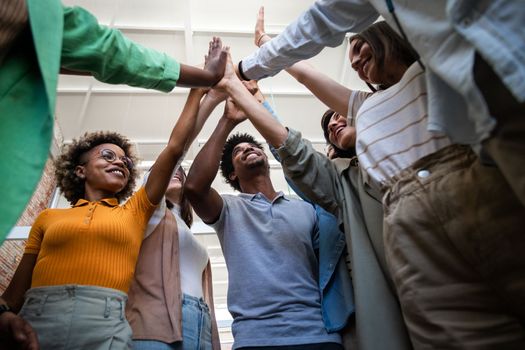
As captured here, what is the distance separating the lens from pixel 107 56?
0.89 metres

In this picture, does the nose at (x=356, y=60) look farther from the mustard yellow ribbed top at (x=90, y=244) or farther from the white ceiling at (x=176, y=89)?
the white ceiling at (x=176, y=89)

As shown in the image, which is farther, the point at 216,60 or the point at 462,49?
the point at 216,60

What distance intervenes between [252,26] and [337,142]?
332cm

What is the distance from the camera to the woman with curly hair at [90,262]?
1.11 meters

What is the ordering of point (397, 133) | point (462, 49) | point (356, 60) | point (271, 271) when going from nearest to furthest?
point (462, 49), point (397, 133), point (356, 60), point (271, 271)

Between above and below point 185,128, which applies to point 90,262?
below

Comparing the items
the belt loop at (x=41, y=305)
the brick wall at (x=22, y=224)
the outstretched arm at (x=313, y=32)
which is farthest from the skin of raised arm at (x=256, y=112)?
the brick wall at (x=22, y=224)

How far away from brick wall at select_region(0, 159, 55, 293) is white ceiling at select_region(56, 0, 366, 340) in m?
0.39

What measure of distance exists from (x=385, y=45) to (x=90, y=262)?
1223 mm

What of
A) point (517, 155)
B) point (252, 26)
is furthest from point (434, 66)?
point (252, 26)

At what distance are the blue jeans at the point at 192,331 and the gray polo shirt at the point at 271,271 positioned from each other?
0.18 m

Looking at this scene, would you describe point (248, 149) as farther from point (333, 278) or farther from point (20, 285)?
point (20, 285)

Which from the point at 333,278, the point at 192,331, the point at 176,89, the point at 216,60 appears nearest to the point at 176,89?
the point at 176,89

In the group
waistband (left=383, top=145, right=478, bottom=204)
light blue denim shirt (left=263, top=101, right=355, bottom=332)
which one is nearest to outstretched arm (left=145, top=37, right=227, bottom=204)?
light blue denim shirt (left=263, top=101, right=355, bottom=332)
